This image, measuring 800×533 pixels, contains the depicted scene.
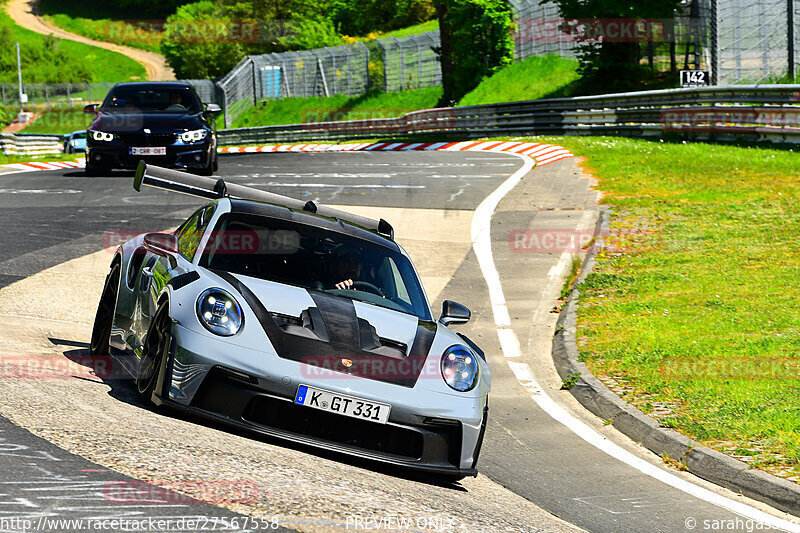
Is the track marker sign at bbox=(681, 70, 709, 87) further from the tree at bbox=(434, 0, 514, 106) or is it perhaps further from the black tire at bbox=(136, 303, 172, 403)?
the tree at bbox=(434, 0, 514, 106)

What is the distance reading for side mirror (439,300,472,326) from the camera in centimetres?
722

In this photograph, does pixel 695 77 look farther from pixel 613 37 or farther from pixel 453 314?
pixel 453 314

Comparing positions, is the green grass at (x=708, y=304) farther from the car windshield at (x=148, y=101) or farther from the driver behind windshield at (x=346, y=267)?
the car windshield at (x=148, y=101)

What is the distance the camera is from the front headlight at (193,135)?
19734mm

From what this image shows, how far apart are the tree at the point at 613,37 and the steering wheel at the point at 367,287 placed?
110 ft

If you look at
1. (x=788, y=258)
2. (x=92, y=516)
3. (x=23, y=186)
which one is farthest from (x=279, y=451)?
(x=23, y=186)

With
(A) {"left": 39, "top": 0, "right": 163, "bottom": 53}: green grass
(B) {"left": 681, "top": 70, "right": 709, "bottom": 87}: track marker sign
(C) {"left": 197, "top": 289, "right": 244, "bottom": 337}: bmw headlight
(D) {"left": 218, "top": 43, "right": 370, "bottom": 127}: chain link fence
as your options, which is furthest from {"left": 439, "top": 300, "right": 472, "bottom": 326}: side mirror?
(A) {"left": 39, "top": 0, "right": 163, "bottom": 53}: green grass

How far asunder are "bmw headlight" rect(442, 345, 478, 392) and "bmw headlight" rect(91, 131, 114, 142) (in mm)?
14783

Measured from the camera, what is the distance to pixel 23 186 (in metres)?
19.6

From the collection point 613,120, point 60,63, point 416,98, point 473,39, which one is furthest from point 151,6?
point 613,120

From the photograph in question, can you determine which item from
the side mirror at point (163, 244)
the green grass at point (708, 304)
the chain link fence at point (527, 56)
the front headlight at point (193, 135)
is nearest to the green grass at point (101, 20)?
the chain link fence at point (527, 56)

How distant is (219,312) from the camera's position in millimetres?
6066

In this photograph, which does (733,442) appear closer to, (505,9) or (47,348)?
(47,348)

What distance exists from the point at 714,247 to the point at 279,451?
32.8ft
